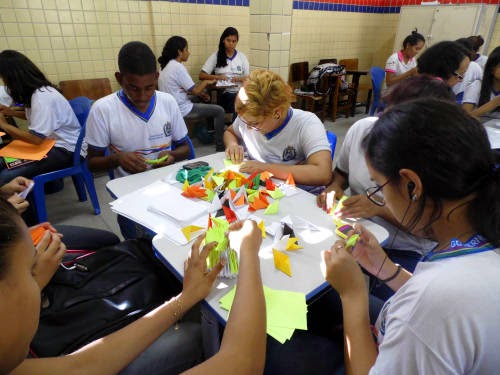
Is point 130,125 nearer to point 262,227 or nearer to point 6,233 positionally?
point 262,227

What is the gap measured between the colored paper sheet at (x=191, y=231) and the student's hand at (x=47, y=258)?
1.44ft

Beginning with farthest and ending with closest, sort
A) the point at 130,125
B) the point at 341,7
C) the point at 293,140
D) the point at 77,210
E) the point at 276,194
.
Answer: the point at 341,7, the point at 77,210, the point at 130,125, the point at 293,140, the point at 276,194

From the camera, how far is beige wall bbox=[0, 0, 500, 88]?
11.6 ft

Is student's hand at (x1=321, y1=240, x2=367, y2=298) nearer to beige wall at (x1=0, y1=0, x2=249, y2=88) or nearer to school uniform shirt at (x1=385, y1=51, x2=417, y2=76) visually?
beige wall at (x1=0, y1=0, x2=249, y2=88)

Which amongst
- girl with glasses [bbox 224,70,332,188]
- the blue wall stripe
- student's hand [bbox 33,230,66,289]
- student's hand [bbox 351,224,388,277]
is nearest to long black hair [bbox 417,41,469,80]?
girl with glasses [bbox 224,70,332,188]

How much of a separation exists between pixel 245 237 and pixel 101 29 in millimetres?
4147

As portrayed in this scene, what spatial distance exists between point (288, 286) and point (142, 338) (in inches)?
18.6

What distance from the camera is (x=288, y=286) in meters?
1.01

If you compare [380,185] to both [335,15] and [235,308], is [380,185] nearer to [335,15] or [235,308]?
[235,308]

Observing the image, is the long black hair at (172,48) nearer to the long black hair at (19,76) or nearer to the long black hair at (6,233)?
the long black hair at (19,76)

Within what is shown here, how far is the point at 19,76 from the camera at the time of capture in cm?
250

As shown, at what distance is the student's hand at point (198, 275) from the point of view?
3.18 ft

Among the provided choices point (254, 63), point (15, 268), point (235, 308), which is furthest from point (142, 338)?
point (254, 63)

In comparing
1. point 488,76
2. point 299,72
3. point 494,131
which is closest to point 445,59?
point 494,131
